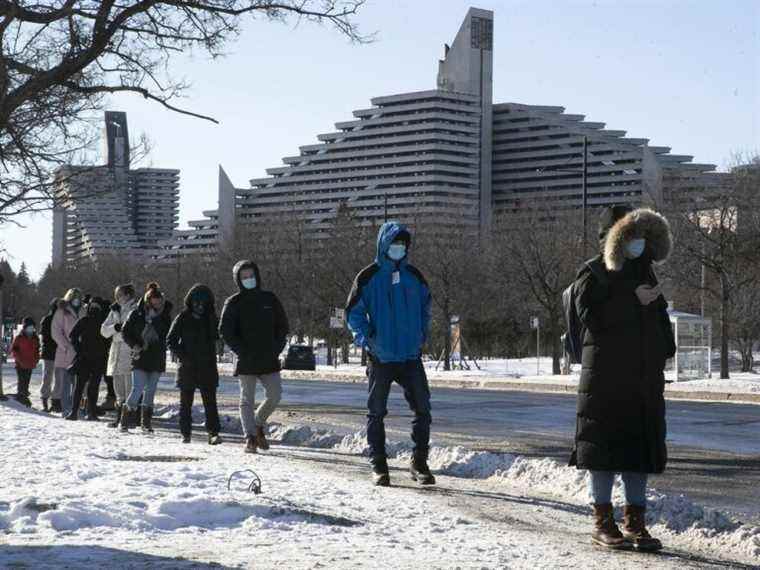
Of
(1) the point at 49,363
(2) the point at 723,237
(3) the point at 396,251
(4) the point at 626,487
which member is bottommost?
(4) the point at 626,487

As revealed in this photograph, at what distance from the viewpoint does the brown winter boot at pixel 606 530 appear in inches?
262

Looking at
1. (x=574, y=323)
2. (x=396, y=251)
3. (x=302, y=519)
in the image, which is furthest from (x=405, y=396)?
(x=574, y=323)

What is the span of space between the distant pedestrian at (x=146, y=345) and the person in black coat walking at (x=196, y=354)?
3.71ft

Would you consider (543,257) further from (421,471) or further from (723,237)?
(421,471)

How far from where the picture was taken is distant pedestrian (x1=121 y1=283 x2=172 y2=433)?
14.2 metres

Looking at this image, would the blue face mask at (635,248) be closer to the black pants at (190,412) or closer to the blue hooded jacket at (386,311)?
the blue hooded jacket at (386,311)

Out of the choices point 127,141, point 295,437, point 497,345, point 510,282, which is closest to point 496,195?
point 497,345

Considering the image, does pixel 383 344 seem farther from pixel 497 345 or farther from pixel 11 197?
pixel 497 345

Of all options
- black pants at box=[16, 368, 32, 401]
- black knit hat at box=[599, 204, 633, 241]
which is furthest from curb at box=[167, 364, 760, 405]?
black knit hat at box=[599, 204, 633, 241]

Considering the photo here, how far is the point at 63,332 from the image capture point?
18250mm

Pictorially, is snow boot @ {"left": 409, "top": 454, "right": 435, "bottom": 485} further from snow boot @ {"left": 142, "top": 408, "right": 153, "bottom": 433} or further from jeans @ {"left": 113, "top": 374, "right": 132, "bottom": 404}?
jeans @ {"left": 113, "top": 374, "right": 132, "bottom": 404}

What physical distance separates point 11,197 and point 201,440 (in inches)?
491

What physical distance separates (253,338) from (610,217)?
5447 millimetres

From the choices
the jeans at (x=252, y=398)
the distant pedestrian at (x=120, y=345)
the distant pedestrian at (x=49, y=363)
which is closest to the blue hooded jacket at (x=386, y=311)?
the jeans at (x=252, y=398)
